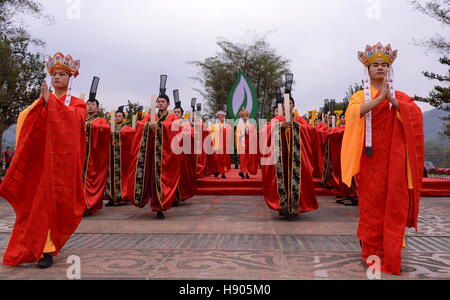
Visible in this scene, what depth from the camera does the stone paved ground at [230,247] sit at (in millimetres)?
2797

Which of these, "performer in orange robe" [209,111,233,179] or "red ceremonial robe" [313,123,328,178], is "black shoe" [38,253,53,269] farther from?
"performer in orange robe" [209,111,233,179]

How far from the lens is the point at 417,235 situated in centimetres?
416

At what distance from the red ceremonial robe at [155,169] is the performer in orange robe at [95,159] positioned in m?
0.76

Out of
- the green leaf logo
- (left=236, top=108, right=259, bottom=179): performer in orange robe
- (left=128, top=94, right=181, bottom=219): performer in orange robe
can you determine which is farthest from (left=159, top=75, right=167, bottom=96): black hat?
the green leaf logo

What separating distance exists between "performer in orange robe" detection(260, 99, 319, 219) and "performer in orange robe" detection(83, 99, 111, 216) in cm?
280

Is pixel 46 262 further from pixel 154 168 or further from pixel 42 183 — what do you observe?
pixel 154 168

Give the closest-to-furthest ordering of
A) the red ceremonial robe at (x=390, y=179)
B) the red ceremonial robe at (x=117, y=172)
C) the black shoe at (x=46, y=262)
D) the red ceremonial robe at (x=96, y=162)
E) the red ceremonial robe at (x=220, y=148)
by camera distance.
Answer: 1. the red ceremonial robe at (x=390, y=179)
2. the black shoe at (x=46, y=262)
3. the red ceremonial robe at (x=96, y=162)
4. the red ceremonial robe at (x=117, y=172)
5. the red ceremonial robe at (x=220, y=148)

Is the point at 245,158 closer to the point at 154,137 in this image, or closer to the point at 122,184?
the point at 122,184

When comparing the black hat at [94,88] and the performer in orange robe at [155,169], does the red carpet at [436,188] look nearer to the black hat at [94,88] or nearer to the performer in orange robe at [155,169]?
the performer in orange robe at [155,169]

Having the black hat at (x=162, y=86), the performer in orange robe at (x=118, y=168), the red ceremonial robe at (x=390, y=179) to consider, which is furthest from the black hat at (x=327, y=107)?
the red ceremonial robe at (x=390, y=179)

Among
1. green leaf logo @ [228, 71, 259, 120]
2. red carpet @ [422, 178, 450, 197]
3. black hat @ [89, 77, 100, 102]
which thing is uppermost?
green leaf logo @ [228, 71, 259, 120]

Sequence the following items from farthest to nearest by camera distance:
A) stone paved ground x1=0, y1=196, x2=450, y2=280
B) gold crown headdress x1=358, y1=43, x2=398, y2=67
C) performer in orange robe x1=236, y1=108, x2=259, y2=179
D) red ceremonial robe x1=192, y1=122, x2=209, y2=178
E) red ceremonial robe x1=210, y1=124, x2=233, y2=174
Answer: red ceremonial robe x1=210, y1=124, x2=233, y2=174
performer in orange robe x1=236, y1=108, x2=259, y2=179
red ceremonial robe x1=192, y1=122, x2=209, y2=178
gold crown headdress x1=358, y1=43, x2=398, y2=67
stone paved ground x1=0, y1=196, x2=450, y2=280

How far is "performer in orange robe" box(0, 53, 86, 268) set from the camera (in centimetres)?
308

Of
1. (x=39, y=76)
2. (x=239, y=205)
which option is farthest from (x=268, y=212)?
(x=39, y=76)
